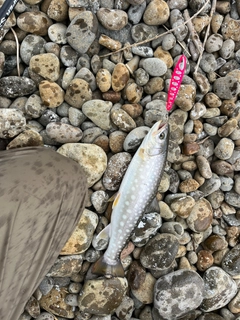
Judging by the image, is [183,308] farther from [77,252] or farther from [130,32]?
[130,32]

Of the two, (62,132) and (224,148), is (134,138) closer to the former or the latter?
(62,132)

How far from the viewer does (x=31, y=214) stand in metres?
1.54

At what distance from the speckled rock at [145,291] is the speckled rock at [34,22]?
1458mm

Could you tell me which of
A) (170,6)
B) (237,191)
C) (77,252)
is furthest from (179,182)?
(170,6)

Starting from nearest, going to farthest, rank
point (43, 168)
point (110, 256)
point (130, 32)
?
point (43, 168)
point (110, 256)
point (130, 32)

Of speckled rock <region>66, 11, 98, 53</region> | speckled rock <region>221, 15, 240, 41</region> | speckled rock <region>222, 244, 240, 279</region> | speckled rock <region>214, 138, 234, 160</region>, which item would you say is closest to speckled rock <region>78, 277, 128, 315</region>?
speckled rock <region>222, 244, 240, 279</region>

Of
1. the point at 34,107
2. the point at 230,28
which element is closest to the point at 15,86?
the point at 34,107

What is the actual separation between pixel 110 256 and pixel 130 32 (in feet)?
4.04

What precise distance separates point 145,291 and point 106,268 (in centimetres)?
30

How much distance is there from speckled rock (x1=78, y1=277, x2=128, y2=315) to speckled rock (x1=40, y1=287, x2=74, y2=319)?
98mm

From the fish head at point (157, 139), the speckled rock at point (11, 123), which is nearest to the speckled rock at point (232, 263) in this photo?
the fish head at point (157, 139)

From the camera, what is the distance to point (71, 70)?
194cm

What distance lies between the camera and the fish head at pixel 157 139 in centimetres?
180

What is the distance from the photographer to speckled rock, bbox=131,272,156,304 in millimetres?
2033
